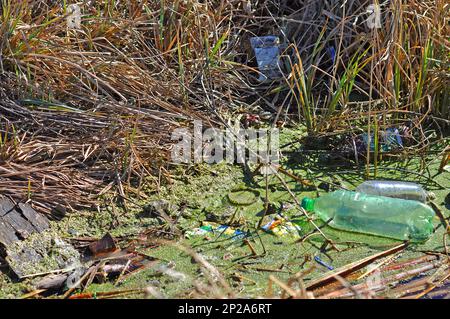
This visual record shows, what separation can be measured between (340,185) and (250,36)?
1.28 m

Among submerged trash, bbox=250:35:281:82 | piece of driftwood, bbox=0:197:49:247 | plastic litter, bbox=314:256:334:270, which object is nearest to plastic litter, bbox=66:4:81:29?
submerged trash, bbox=250:35:281:82

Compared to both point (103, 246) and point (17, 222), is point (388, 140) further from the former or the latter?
point (17, 222)

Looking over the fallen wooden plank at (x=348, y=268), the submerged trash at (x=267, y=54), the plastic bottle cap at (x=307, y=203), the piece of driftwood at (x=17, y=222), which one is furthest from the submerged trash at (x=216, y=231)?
the submerged trash at (x=267, y=54)

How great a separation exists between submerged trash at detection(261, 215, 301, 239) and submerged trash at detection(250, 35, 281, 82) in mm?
1149

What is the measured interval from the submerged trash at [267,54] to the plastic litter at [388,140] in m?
0.70

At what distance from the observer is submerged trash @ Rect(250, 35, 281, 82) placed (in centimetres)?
429

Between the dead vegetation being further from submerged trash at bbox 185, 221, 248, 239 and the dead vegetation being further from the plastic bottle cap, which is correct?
the plastic bottle cap

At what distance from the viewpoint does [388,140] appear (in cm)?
385

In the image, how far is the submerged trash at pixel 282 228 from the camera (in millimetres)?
3244

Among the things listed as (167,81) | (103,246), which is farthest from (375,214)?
(167,81)

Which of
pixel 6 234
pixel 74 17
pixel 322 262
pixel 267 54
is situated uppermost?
pixel 74 17

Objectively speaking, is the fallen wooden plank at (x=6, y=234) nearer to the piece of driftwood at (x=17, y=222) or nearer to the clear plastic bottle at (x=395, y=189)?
the piece of driftwood at (x=17, y=222)

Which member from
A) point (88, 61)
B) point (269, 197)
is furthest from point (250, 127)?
point (88, 61)

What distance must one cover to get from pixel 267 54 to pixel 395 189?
1.22m
